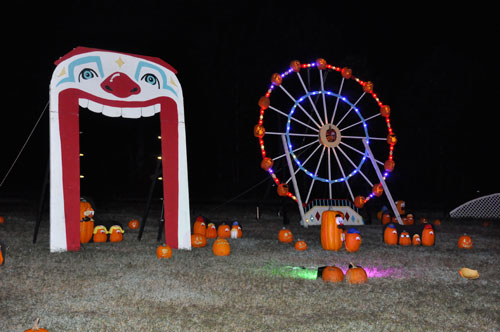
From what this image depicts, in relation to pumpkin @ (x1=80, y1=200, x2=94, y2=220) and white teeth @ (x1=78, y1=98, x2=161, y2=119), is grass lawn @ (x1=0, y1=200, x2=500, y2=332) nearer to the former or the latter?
pumpkin @ (x1=80, y1=200, x2=94, y2=220)

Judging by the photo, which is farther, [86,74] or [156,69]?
[156,69]

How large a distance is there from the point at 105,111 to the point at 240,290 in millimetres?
4637

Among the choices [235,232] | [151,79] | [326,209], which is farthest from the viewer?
[326,209]

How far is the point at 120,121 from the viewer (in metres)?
24.0

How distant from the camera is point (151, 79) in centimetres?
884

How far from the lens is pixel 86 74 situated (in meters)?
8.33

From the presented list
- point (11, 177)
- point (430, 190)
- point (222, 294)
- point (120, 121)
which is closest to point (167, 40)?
point (120, 121)

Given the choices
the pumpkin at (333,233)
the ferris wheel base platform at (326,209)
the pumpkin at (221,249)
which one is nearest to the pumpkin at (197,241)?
the pumpkin at (221,249)

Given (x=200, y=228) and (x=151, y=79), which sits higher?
(x=151, y=79)

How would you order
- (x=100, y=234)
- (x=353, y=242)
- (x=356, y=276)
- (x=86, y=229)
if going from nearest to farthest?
(x=356, y=276), (x=353, y=242), (x=86, y=229), (x=100, y=234)

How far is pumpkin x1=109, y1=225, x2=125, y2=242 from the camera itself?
9.55 meters

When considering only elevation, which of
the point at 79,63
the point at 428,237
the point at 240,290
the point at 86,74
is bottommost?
the point at 240,290

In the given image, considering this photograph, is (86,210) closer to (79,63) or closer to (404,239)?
(79,63)

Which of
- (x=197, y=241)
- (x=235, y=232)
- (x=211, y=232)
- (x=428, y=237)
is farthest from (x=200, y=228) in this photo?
(x=428, y=237)
